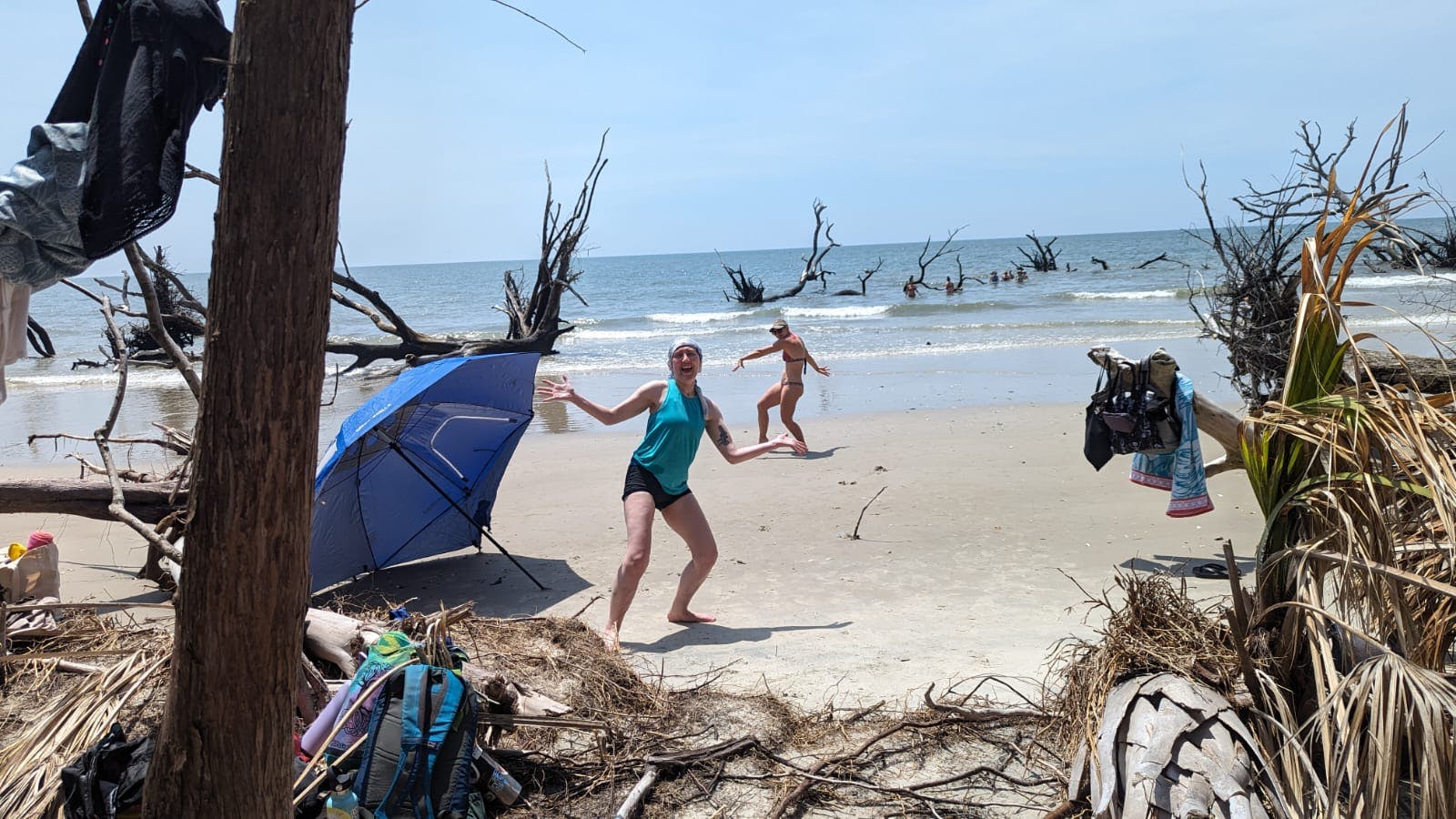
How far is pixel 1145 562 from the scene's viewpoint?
673 cm

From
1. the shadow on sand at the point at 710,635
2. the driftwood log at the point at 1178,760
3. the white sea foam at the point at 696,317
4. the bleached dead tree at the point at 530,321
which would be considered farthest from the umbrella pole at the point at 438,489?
the white sea foam at the point at 696,317

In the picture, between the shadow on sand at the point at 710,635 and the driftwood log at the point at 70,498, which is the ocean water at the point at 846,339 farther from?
the driftwood log at the point at 70,498

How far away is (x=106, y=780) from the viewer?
3004mm

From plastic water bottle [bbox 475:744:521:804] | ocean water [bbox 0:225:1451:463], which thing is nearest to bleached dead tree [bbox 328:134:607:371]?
ocean water [bbox 0:225:1451:463]

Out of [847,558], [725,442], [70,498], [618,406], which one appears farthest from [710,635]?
[70,498]

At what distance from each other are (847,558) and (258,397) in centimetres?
548

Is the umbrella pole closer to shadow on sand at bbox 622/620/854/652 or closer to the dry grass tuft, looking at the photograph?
shadow on sand at bbox 622/620/854/652

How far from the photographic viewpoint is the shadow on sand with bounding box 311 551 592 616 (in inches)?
254

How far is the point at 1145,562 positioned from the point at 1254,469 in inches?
163

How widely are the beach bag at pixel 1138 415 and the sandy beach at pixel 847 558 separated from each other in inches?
30.9

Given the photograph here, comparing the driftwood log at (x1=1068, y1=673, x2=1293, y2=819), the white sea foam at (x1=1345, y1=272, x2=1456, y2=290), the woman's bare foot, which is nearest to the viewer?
the driftwood log at (x1=1068, y1=673, x2=1293, y2=819)

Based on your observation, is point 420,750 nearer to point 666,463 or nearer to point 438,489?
point 666,463

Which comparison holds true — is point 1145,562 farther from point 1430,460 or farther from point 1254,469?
point 1430,460

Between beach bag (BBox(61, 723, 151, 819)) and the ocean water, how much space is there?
3.91ft
